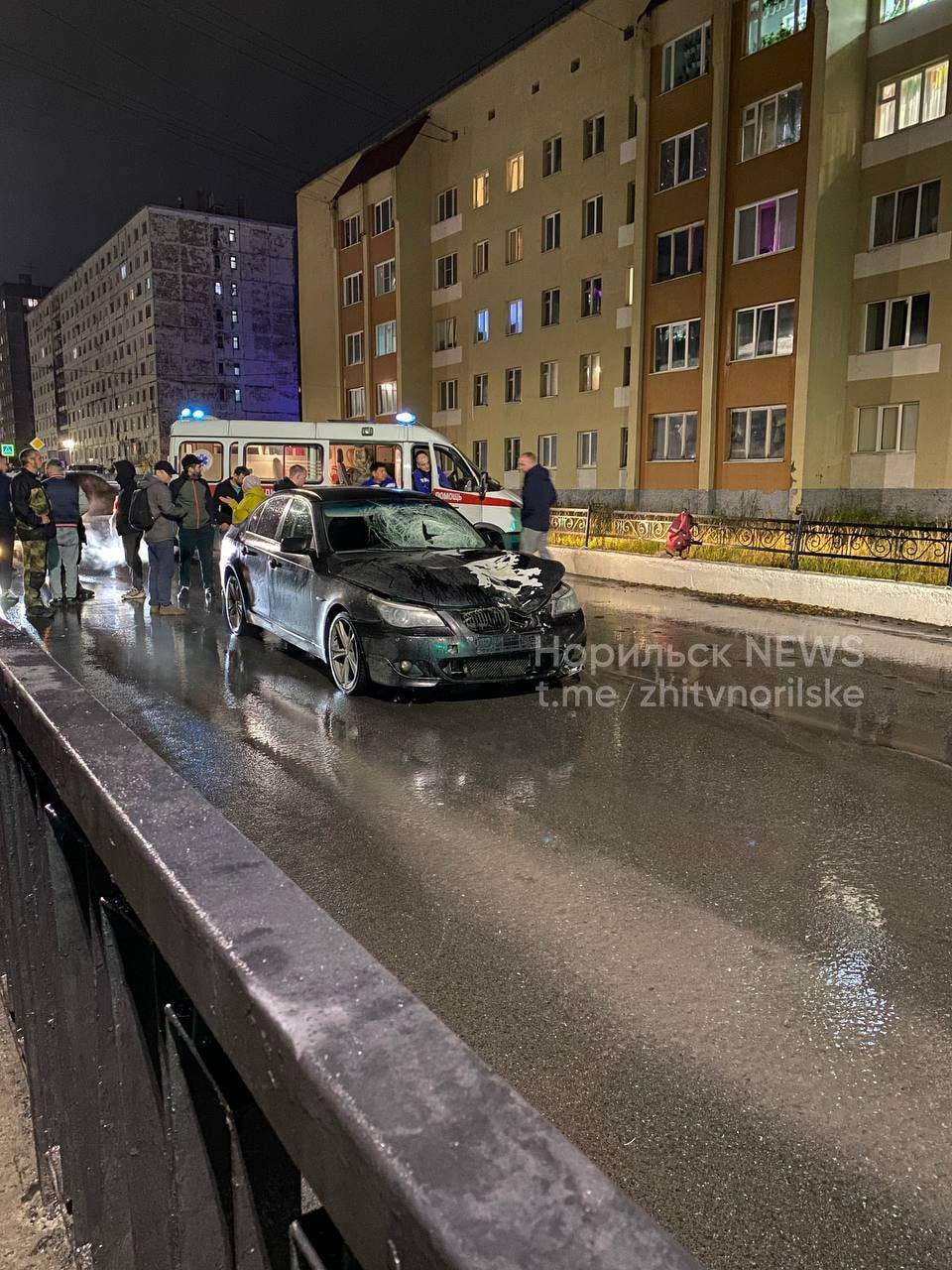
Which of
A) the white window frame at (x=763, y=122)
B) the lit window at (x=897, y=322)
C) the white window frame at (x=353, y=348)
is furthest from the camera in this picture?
the white window frame at (x=353, y=348)

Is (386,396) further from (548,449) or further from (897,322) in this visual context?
(897,322)

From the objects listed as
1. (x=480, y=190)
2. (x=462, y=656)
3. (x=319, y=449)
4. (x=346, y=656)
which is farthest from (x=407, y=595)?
(x=480, y=190)

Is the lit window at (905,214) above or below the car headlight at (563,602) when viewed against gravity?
above

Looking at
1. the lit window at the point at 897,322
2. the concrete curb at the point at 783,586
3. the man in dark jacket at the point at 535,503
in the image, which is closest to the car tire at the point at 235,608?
the man in dark jacket at the point at 535,503

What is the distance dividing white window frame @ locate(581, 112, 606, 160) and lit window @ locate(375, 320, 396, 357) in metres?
11.8

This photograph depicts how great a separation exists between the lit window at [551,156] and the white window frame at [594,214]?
2.00 meters

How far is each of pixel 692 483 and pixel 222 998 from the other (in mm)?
29098

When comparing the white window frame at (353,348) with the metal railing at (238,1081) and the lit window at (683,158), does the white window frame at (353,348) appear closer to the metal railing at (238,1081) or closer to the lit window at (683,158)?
the lit window at (683,158)

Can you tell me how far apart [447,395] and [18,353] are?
125 m

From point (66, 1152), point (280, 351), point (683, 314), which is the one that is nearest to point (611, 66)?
point (683, 314)

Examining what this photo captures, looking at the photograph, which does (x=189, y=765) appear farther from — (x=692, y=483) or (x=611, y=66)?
(x=611, y=66)

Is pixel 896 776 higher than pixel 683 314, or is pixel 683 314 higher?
pixel 683 314

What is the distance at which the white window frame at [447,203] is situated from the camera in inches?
1522

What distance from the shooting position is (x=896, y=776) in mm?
6016
